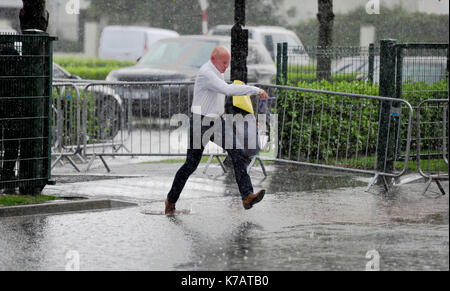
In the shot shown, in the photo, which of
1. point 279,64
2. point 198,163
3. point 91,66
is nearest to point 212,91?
point 198,163

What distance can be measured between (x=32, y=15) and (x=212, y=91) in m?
2.94

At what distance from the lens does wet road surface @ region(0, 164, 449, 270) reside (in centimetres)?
852

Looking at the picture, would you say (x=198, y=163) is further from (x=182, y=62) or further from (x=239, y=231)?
(x=182, y=62)

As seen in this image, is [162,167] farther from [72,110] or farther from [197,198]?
[197,198]

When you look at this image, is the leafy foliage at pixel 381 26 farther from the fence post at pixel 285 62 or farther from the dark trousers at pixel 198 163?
the dark trousers at pixel 198 163

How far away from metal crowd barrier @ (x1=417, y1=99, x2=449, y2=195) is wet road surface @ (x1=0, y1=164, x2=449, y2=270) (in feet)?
0.82

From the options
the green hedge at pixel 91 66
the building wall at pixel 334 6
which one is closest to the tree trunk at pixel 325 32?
the green hedge at pixel 91 66

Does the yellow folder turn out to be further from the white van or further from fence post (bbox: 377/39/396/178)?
the white van

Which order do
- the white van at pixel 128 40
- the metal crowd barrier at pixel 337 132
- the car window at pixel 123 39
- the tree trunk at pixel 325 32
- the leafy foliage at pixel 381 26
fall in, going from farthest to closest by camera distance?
the leafy foliage at pixel 381 26, the car window at pixel 123 39, the white van at pixel 128 40, the tree trunk at pixel 325 32, the metal crowd barrier at pixel 337 132

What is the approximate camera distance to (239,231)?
32.8ft

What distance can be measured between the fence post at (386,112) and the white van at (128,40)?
24.7 metres

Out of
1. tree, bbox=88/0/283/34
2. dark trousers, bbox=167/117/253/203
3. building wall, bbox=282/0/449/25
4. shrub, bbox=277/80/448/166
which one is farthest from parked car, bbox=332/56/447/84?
tree, bbox=88/0/283/34

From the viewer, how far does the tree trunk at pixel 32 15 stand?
12758 mm
